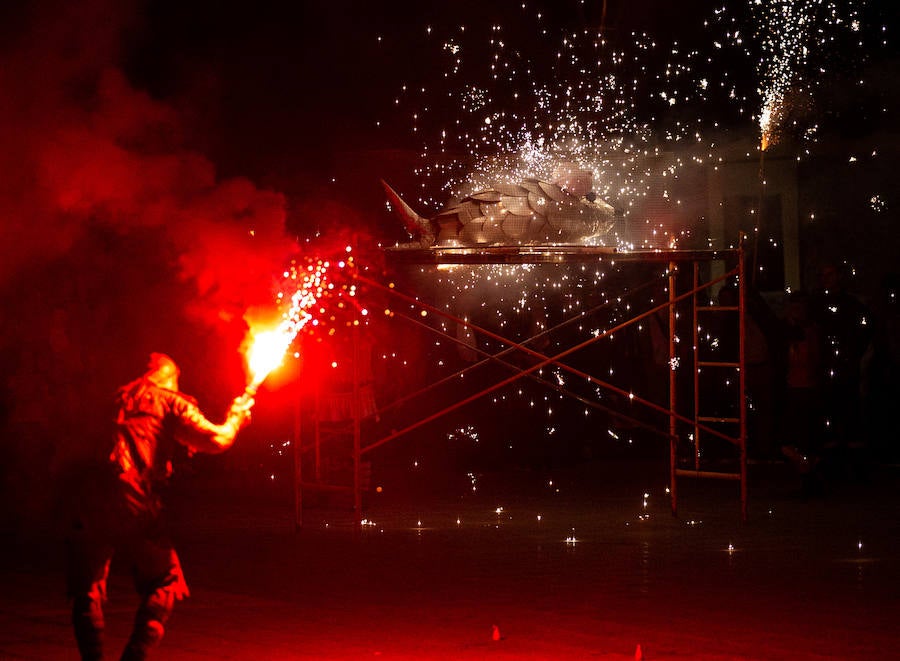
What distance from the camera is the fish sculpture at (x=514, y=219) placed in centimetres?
1262

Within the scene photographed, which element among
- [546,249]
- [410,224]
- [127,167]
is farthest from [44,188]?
[546,249]

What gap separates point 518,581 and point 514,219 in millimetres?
4211

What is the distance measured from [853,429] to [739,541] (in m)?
4.67

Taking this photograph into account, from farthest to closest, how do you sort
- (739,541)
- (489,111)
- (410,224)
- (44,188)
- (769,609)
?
(489,111) → (410,224) → (44,188) → (739,541) → (769,609)

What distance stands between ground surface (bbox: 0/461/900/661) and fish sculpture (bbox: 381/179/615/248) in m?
2.72

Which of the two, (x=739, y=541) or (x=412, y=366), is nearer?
(x=739, y=541)

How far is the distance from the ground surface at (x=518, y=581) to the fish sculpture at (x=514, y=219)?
2.72 metres

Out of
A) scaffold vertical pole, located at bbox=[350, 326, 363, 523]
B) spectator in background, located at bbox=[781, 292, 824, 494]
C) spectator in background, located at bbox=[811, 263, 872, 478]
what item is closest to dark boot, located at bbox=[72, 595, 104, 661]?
scaffold vertical pole, located at bbox=[350, 326, 363, 523]

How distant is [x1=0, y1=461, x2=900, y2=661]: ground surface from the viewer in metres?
7.48

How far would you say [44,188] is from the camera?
1258 centimetres

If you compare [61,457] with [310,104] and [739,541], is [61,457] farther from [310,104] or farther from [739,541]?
[739,541]

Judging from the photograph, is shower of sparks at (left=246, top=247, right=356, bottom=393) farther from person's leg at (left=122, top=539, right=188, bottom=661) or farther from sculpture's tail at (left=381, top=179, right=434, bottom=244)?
person's leg at (left=122, top=539, right=188, bottom=661)

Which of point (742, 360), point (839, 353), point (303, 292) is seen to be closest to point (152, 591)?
point (303, 292)

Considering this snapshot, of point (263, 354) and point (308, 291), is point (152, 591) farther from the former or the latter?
point (308, 291)
